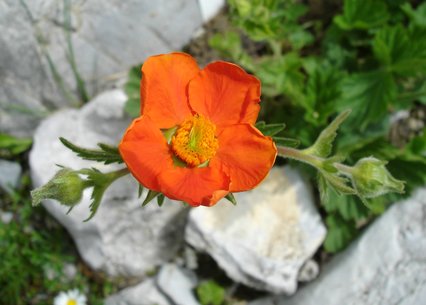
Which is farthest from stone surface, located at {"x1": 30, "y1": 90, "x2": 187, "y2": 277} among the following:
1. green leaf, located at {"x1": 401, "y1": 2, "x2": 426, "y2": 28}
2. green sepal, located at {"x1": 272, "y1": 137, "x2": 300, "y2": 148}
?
green leaf, located at {"x1": 401, "y1": 2, "x2": 426, "y2": 28}

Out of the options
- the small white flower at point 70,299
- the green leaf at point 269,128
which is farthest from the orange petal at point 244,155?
the small white flower at point 70,299

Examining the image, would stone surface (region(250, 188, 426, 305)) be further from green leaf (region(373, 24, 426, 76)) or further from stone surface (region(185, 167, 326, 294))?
green leaf (region(373, 24, 426, 76))

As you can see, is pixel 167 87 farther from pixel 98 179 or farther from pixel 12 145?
pixel 12 145

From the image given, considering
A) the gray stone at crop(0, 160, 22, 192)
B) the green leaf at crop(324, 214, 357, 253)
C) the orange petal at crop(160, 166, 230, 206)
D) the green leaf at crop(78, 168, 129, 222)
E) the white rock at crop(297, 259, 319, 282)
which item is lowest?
the white rock at crop(297, 259, 319, 282)

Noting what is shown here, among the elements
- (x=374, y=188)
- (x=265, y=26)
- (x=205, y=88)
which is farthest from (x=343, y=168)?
(x=265, y=26)

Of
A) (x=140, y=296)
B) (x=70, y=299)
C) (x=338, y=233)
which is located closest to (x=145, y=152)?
(x=338, y=233)

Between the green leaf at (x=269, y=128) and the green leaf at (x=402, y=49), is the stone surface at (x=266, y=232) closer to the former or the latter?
the green leaf at (x=402, y=49)

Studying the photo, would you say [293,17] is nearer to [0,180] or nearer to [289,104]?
[289,104]
